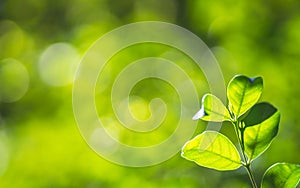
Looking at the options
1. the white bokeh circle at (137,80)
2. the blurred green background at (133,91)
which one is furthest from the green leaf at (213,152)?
the white bokeh circle at (137,80)

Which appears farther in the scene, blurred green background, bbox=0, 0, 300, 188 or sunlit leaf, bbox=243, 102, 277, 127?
blurred green background, bbox=0, 0, 300, 188

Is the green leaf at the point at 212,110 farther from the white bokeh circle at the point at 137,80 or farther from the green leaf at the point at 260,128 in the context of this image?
the white bokeh circle at the point at 137,80

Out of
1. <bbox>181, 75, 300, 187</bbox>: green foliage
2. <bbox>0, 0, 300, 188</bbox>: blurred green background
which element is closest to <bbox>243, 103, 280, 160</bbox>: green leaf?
<bbox>181, 75, 300, 187</bbox>: green foliage

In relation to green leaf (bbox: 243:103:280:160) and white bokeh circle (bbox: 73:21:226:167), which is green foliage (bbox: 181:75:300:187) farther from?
white bokeh circle (bbox: 73:21:226:167)

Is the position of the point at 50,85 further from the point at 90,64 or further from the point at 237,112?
the point at 237,112

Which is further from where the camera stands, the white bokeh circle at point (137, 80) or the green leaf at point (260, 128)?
the white bokeh circle at point (137, 80)

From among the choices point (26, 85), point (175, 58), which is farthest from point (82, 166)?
point (26, 85)
